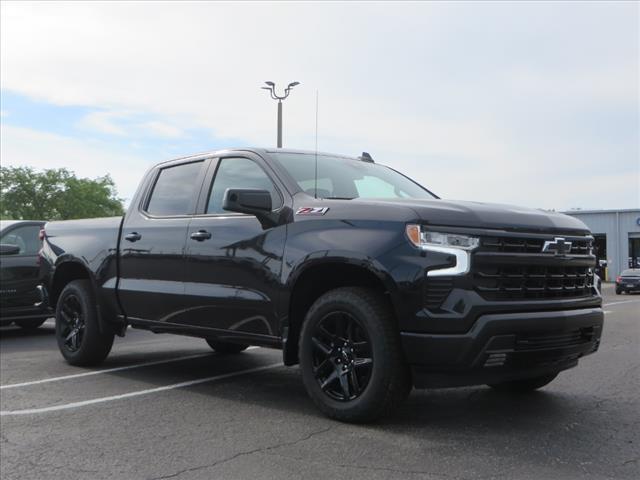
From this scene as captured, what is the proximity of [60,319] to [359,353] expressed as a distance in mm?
3980

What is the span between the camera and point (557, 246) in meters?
4.36

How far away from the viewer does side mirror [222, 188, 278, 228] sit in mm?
4699

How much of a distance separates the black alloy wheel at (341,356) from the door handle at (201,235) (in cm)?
132

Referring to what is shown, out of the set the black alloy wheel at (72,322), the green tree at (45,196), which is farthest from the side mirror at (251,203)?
the green tree at (45,196)

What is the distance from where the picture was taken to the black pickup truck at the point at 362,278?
4.02 m

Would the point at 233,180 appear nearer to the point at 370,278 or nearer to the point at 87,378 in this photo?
the point at 370,278

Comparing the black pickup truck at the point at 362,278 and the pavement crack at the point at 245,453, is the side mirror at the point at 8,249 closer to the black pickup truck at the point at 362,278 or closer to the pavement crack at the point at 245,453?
the black pickup truck at the point at 362,278

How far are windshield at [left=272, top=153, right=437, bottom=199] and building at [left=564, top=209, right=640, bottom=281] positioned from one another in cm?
4416

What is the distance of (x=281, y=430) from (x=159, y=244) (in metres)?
2.17

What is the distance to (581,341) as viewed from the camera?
442cm

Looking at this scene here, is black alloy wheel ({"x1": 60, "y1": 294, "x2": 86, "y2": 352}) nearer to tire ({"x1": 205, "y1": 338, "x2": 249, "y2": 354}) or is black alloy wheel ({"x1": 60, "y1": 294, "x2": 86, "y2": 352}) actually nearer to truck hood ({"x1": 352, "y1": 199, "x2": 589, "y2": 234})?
tire ({"x1": 205, "y1": 338, "x2": 249, "y2": 354})

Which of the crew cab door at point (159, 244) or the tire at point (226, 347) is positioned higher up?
the crew cab door at point (159, 244)

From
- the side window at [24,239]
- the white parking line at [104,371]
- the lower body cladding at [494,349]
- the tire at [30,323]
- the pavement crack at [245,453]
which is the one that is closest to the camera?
the pavement crack at [245,453]

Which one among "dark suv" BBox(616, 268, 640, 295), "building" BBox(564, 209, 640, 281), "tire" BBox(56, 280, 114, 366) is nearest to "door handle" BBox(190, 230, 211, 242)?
"tire" BBox(56, 280, 114, 366)
